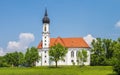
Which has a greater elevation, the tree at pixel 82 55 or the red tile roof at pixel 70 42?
the red tile roof at pixel 70 42

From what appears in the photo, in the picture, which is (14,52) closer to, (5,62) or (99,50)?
(5,62)

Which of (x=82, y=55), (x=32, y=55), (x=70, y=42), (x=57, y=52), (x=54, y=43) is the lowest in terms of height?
(x=82, y=55)

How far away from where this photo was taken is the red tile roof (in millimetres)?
125750

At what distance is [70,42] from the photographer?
127500 millimetres

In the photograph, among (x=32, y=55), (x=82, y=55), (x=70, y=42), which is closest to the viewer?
(x=82, y=55)

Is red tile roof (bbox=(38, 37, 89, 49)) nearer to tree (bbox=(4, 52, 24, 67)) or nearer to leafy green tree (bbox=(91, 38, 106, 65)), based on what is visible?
leafy green tree (bbox=(91, 38, 106, 65))

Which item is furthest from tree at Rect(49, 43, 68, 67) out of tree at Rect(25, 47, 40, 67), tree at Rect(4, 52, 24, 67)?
tree at Rect(4, 52, 24, 67)

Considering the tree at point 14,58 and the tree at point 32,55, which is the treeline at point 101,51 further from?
the tree at point 14,58

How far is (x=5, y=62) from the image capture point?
14662 cm

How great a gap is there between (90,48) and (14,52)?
39490 millimetres

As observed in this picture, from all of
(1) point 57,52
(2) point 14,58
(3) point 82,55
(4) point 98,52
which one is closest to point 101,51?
(4) point 98,52

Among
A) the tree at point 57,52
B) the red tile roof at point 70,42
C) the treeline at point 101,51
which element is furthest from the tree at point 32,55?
the treeline at point 101,51

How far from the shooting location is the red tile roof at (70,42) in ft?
413

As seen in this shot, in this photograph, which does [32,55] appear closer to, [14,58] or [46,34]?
[46,34]
